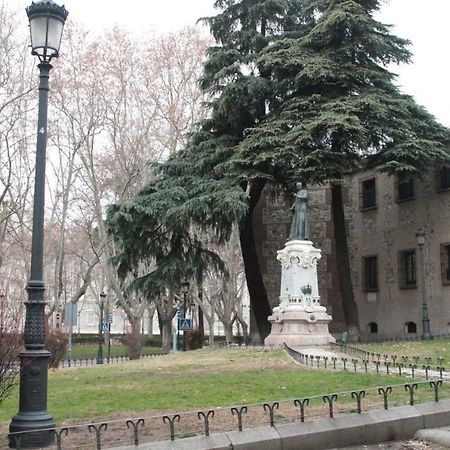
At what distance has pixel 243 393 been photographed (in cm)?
1037

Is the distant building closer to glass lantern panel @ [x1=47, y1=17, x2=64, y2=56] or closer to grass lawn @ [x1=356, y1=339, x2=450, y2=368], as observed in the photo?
grass lawn @ [x1=356, y1=339, x2=450, y2=368]

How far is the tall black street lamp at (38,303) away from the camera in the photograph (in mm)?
6719

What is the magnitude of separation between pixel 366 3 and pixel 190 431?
22.6m

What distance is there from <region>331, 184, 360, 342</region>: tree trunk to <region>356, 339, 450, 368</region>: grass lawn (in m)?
3.13

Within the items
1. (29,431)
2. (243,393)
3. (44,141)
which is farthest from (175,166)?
(29,431)

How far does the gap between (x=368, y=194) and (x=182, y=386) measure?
21809mm

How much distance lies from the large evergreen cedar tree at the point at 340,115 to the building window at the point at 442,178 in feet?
4.22

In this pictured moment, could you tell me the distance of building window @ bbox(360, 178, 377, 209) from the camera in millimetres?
31000

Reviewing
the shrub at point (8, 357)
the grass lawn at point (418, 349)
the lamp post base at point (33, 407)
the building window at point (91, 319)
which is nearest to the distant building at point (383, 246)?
the grass lawn at point (418, 349)

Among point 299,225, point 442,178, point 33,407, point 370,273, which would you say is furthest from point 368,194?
point 33,407

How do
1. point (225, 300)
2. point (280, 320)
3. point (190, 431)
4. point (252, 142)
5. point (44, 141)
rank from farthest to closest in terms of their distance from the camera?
point (225, 300)
point (252, 142)
point (280, 320)
point (44, 141)
point (190, 431)

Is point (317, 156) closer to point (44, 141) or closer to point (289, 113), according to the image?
point (289, 113)

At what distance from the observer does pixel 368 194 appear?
31.4 meters

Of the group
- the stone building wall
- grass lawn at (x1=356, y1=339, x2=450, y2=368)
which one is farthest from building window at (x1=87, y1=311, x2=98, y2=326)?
grass lawn at (x1=356, y1=339, x2=450, y2=368)
